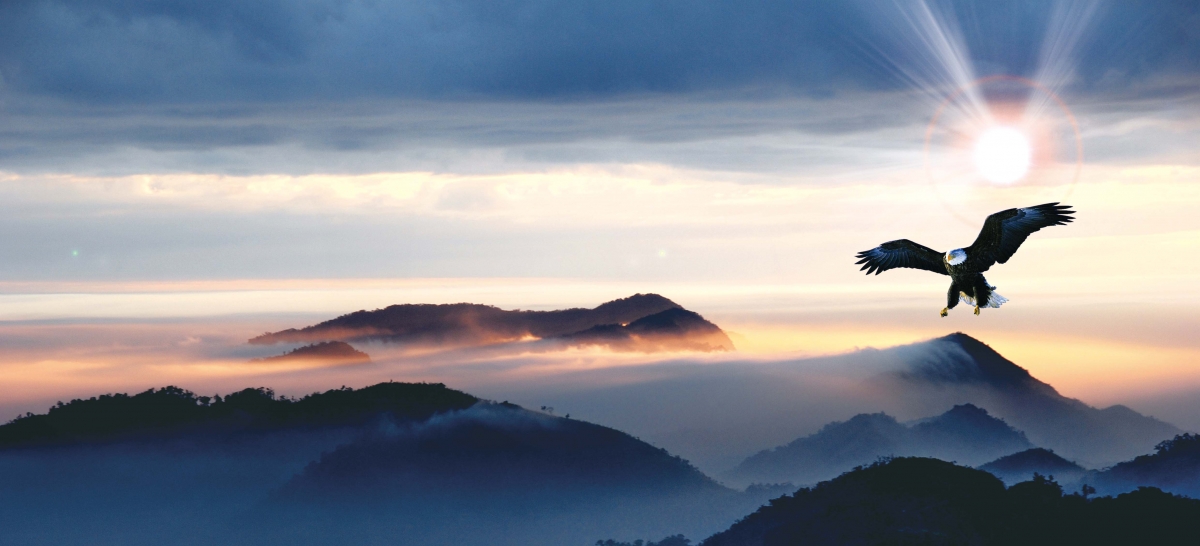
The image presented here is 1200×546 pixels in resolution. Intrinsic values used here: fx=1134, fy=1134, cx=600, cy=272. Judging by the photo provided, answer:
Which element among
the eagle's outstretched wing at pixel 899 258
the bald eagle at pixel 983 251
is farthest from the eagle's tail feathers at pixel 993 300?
the eagle's outstretched wing at pixel 899 258

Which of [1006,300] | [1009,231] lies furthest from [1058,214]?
[1006,300]

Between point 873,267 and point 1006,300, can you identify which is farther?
point 873,267

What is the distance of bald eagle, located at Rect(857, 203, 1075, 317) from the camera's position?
5131cm

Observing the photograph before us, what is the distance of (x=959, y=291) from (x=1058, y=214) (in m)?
6.03

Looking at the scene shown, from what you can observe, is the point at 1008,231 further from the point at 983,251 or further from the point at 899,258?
the point at 899,258

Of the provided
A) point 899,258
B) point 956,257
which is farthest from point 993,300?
point 899,258

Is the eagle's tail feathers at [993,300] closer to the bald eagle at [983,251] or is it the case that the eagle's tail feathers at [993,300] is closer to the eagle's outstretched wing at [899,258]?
the bald eagle at [983,251]

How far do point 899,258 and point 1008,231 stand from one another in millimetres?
5200

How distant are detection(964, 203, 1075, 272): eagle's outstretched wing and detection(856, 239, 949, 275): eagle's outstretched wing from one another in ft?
6.35

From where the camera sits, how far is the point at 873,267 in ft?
180

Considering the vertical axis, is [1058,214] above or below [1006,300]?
above

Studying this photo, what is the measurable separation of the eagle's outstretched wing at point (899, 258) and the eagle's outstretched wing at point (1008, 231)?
193 centimetres

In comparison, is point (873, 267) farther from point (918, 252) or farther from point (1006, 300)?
point (1006, 300)

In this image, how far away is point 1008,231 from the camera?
52.9 m
